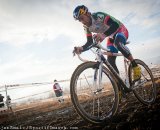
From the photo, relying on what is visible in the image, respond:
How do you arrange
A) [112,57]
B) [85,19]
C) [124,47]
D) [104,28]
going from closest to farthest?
[85,19] < [124,47] < [104,28] < [112,57]

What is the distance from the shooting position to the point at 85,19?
15.9 ft

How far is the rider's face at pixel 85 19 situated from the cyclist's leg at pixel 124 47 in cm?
76

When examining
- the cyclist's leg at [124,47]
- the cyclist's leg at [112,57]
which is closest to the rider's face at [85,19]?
the cyclist's leg at [124,47]

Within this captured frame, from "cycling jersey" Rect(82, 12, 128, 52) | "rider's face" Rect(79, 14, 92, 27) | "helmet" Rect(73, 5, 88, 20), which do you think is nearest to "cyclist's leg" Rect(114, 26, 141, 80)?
"cycling jersey" Rect(82, 12, 128, 52)

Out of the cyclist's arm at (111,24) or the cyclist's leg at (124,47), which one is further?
the cyclist's leg at (124,47)

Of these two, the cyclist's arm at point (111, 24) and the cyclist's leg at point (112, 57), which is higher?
the cyclist's arm at point (111, 24)

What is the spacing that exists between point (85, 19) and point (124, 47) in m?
1.18

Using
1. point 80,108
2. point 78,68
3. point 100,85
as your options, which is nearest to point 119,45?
point 100,85

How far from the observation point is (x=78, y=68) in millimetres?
3838

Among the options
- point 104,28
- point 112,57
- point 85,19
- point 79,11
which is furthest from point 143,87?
point 79,11

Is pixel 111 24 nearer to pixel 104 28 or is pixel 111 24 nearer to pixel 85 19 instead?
pixel 104 28

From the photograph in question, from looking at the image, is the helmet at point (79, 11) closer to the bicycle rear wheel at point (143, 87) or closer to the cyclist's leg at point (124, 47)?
the cyclist's leg at point (124, 47)

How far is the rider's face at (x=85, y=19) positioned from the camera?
15.7ft

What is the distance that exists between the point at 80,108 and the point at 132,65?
2.33 m
